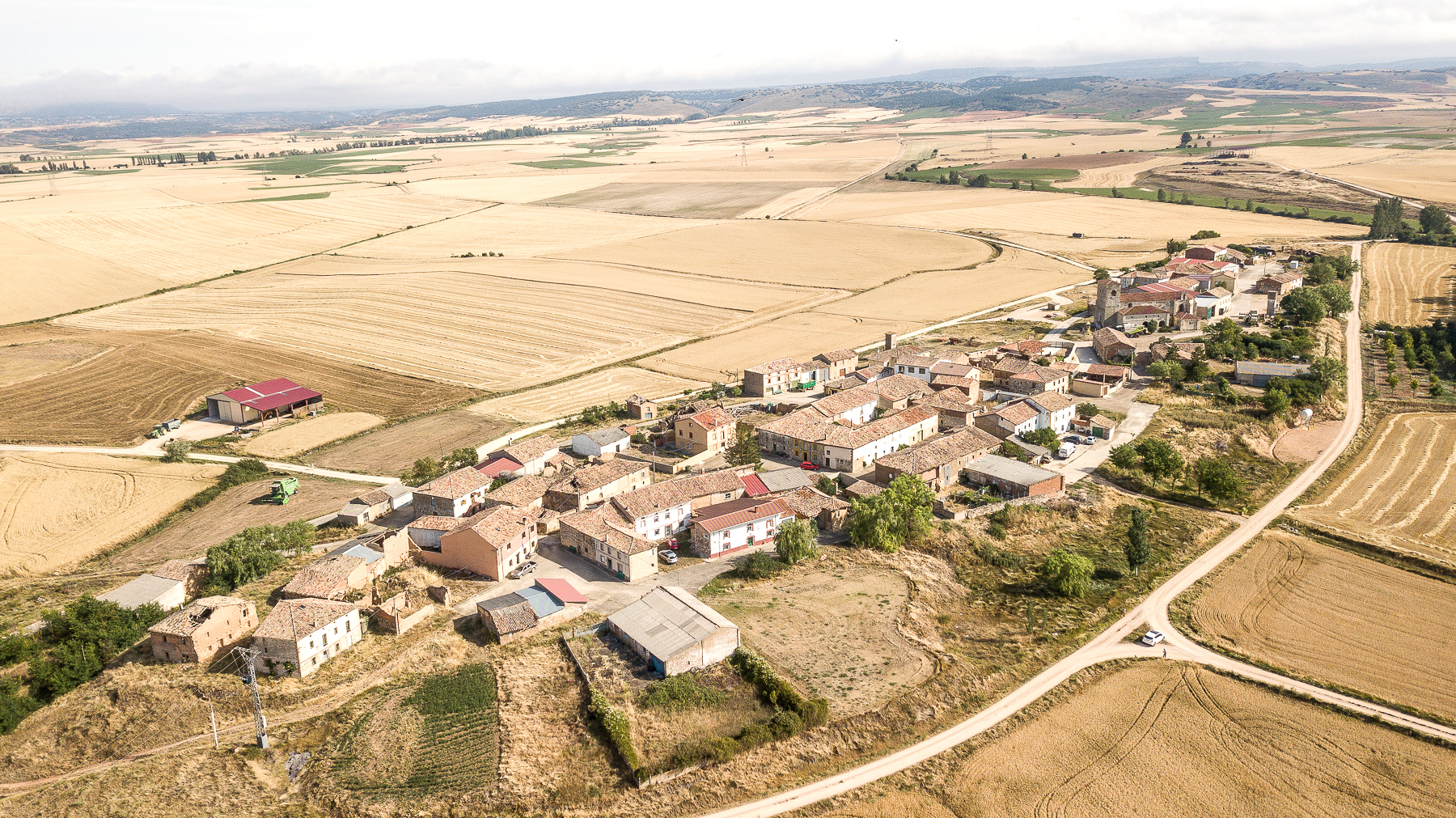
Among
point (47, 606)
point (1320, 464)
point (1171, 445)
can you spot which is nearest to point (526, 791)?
point (47, 606)

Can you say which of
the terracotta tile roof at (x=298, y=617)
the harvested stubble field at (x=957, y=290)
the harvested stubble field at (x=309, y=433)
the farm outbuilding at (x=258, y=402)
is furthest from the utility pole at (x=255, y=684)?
the harvested stubble field at (x=957, y=290)

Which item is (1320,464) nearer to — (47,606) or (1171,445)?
(1171,445)

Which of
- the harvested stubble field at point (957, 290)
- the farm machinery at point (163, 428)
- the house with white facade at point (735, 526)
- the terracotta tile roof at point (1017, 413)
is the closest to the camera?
the house with white facade at point (735, 526)

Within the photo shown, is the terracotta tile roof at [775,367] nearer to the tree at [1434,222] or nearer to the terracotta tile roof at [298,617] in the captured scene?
the terracotta tile roof at [298,617]

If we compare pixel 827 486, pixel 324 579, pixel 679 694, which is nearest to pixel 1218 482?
pixel 827 486

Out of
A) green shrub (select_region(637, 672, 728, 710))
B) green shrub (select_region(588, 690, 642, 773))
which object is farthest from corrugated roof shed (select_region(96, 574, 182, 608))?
green shrub (select_region(637, 672, 728, 710))

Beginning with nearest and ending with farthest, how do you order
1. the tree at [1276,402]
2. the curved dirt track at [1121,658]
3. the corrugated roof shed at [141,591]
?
the curved dirt track at [1121,658] < the corrugated roof shed at [141,591] < the tree at [1276,402]

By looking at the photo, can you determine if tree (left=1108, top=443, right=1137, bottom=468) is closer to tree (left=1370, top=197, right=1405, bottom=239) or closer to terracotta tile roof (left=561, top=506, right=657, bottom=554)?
terracotta tile roof (left=561, top=506, right=657, bottom=554)

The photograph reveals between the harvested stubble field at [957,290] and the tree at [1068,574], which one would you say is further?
the harvested stubble field at [957,290]

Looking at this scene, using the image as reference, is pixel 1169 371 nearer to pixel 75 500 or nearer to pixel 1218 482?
pixel 1218 482
